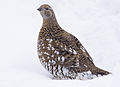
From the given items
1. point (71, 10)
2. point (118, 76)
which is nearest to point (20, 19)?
point (71, 10)

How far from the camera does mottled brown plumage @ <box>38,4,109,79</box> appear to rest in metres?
6.91

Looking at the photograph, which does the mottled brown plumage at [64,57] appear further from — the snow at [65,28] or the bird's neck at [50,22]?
the snow at [65,28]

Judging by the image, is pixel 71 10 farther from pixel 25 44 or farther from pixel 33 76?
pixel 33 76

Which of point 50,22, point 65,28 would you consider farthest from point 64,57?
point 65,28

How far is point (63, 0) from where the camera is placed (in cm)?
1090

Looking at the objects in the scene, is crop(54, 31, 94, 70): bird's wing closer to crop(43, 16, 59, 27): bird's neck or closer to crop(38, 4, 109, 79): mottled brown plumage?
crop(38, 4, 109, 79): mottled brown plumage

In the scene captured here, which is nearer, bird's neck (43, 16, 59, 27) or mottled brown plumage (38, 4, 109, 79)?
mottled brown plumage (38, 4, 109, 79)

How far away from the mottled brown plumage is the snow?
268 mm

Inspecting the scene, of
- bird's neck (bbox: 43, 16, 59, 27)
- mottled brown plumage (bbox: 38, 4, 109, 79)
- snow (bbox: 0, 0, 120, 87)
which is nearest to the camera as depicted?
snow (bbox: 0, 0, 120, 87)

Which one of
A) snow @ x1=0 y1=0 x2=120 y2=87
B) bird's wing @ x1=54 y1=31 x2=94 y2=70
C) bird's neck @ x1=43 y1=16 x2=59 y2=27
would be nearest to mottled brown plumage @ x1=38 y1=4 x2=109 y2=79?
bird's wing @ x1=54 y1=31 x2=94 y2=70

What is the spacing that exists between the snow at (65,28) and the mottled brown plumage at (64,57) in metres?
0.27

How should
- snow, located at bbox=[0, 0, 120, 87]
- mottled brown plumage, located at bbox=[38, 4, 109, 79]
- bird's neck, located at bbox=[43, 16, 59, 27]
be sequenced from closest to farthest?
snow, located at bbox=[0, 0, 120, 87] < mottled brown plumage, located at bbox=[38, 4, 109, 79] < bird's neck, located at bbox=[43, 16, 59, 27]

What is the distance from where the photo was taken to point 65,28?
32.0ft

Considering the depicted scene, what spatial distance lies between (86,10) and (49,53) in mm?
3723
